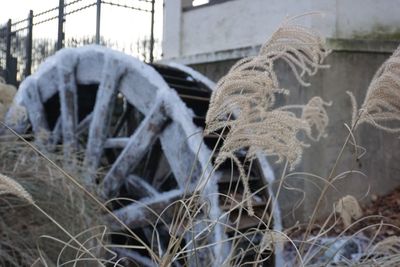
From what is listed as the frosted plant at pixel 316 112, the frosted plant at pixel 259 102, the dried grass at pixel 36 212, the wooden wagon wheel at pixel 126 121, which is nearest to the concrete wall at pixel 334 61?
the wooden wagon wheel at pixel 126 121

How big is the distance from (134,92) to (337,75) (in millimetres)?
1919

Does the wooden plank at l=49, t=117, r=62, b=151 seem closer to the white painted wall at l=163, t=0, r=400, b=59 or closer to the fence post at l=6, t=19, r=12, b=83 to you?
the white painted wall at l=163, t=0, r=400, b=59

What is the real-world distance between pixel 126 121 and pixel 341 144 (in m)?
2.23

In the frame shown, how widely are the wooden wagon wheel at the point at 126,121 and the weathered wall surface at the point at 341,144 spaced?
891 millimetres

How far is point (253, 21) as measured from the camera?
6383mm

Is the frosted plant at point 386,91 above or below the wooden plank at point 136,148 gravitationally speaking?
above

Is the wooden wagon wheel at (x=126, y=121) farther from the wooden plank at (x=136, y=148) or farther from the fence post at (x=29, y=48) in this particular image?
the fence post at (x=29, y=48)

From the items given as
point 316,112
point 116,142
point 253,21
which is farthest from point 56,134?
point 316,112

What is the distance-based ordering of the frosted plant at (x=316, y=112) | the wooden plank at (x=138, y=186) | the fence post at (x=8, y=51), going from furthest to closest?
the fence post at (x=8, y=51) → the wooden plank at (x=138, y=186) → the frosted plant at (x=316, y=112)

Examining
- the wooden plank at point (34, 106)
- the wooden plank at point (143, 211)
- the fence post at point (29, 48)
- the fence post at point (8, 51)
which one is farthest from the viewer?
the fence post at point (8, 51)

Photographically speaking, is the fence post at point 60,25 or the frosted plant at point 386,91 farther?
the fence post at point 60,25

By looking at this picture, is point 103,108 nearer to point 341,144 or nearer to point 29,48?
point 341,144

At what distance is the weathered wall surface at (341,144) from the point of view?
5.78 m

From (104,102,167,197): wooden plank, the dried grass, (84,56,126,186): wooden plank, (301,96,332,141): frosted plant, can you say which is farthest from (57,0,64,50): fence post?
(301,96,332,141): frosted plant
